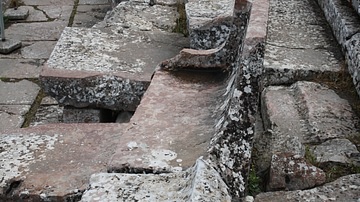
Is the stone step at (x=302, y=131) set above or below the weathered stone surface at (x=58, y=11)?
above

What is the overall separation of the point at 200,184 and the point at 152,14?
2772 millimetres

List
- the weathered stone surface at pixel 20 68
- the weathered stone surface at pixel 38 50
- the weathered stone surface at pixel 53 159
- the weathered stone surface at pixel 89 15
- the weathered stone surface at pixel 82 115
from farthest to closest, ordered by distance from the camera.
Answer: the weathered stone surface at pixel 89 15 < the weathered stone surface at pixel 38 50 < the weathered stone surface at pixel 20 68 < the weathered stone surface at pixel 82 115 < the weathered stone surface at pixel 53 159

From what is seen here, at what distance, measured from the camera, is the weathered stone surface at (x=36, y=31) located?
18.6ft

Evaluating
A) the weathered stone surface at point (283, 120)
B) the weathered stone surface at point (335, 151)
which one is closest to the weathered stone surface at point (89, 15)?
the weathered stone surface at point (283, 120)

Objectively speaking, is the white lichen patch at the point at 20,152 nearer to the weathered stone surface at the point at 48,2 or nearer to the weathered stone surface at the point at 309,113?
the weathered stone surface at the point at 309,113

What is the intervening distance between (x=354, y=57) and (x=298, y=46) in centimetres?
44

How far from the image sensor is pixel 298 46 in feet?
10.4

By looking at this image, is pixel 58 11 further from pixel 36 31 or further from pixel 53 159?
pixel 53 159

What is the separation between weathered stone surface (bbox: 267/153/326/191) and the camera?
207cm

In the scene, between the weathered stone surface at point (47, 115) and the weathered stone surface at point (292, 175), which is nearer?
the weathered stone surface at point (292, 175)

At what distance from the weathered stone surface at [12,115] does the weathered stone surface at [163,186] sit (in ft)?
7.54

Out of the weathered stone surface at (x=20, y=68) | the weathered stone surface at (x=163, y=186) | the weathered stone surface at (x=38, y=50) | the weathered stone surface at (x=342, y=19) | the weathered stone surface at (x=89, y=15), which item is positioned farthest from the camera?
the weathered stone surface at (x=89, y=15)

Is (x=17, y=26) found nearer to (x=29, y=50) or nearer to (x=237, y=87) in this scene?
(x=29, y=50)

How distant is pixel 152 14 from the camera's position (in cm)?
434
